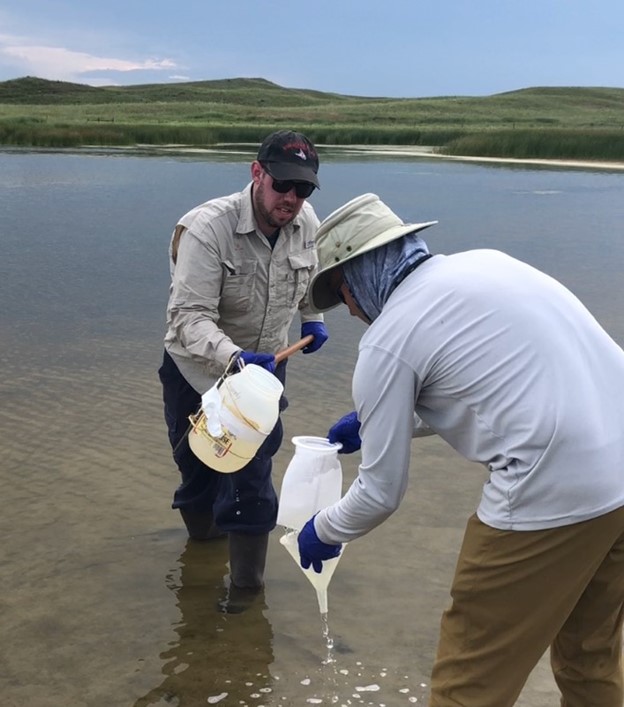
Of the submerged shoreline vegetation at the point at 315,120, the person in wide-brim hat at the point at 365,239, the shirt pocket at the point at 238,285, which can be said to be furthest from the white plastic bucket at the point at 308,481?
the submerged shoreline vegetation at the point at 315,120

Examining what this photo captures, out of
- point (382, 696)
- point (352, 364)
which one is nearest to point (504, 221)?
point (352, 364)

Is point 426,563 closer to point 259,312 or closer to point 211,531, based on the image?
point 211,531

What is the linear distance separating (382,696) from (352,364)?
4.27 m

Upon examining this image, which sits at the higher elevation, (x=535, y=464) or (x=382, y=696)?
(x=535, y=464)

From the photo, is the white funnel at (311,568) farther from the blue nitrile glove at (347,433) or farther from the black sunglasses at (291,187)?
the black sunglasses at (291,187)

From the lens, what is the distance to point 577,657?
2449 millimetres

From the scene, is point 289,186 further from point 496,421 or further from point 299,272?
point 496,421

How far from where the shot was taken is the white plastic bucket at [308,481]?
10.3ft

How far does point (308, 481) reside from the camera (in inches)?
126

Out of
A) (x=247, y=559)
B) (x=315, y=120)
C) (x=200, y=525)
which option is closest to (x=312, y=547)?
(x=247, y=559)

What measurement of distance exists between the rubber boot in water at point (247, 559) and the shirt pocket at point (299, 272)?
1099 mm

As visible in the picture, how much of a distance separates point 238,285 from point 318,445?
83 centimetres

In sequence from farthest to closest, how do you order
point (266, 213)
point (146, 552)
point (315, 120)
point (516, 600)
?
point (315, 120) < point (146, 552) < point (266, 213) < point (516, 600)

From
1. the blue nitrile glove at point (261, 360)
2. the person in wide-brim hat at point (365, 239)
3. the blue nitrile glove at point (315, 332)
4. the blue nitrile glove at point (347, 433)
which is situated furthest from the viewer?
the blue nitrile glove at point (315, 332)
